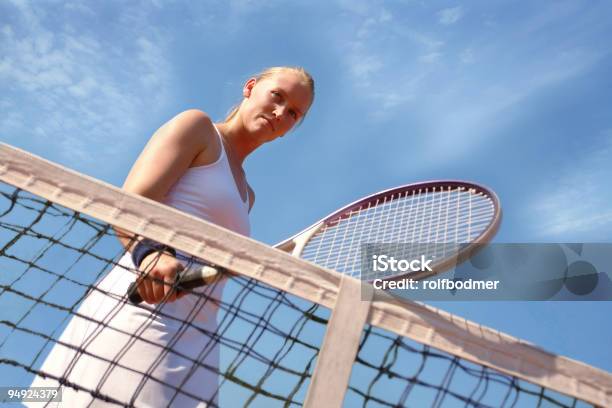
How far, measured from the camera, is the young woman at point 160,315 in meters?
1.91

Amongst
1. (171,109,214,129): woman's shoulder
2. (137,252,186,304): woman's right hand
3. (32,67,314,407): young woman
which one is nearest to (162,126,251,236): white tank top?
(32,67,314,407): young woman

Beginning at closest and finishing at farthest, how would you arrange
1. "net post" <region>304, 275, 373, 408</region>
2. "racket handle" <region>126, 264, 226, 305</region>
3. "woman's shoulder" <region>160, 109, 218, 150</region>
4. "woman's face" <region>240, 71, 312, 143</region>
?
"net post" <region>304, 275, 373, 408</region>, "racket handle" <region>126, 264, 226, 305</region>, "woman's shoulder" <region>160, 109, 218, 150</region>, "woman's face" <region>240, 71, 312, 143</region>

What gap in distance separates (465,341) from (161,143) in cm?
114

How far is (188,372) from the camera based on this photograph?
6.55 feet

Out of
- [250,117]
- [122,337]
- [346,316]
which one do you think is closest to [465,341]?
[346,316]

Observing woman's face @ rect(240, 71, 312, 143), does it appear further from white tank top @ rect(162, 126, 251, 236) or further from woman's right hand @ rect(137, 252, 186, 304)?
woman's right hand @ rect(137, 252, 186, 304)

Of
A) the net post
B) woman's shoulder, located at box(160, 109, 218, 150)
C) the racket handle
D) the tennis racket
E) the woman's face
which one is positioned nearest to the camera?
the net post

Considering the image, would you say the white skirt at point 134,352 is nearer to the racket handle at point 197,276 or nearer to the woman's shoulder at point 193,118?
the racket handle at point 197,276

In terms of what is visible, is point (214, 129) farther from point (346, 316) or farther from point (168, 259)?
point (346, 316)

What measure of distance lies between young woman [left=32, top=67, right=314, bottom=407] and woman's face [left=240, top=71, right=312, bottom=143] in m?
0.22

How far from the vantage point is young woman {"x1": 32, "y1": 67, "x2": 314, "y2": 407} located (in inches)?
75.0

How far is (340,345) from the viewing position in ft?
5.67

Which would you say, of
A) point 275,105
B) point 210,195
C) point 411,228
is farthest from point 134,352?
point 411,228

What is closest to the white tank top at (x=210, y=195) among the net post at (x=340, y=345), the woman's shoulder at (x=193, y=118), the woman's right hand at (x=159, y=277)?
the woman's shoulder at (x=193, y=118)
